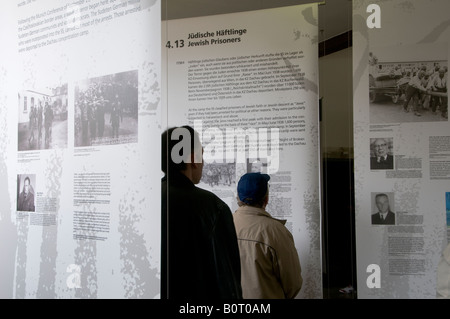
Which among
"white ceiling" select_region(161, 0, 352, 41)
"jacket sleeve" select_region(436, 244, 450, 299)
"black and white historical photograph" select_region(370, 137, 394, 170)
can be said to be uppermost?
"white ceiling" select_region(161, 0, 352, 41)

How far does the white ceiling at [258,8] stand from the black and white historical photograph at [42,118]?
662 mm

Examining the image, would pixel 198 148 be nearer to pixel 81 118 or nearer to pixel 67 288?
pixel 81 118

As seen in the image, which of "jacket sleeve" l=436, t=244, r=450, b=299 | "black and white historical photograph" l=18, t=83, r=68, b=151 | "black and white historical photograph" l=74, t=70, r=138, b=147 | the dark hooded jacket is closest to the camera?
"jacket sleeve" l=436, t=244, r=450, b=299

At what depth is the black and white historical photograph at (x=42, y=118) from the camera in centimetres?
210

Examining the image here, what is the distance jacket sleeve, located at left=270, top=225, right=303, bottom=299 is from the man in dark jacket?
18 cm

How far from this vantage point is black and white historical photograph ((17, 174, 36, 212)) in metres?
2.20

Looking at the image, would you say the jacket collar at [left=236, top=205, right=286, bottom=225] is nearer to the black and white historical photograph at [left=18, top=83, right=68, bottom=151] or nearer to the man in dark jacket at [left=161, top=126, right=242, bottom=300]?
the man in dark jacket at [left=161, top=126, right=242, bottom=300]

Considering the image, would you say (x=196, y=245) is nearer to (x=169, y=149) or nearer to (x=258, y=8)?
(x=169, y=149)

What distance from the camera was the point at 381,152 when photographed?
178 centimetres

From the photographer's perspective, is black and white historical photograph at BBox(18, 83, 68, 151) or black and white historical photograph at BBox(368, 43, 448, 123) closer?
black and white historical photograph at BBox(368, 43, 448, 123)

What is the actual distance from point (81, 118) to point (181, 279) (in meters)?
0.86

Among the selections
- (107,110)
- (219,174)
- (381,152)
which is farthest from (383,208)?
(107,110)

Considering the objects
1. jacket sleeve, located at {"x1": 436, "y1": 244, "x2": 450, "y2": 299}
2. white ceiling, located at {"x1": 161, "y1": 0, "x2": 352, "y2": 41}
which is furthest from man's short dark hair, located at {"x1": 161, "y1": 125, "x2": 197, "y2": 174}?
jacket sleeve, located at {"x1": 436, "y1": 244, "x2": 450, "y2": 299}

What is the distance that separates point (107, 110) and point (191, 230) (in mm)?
654
